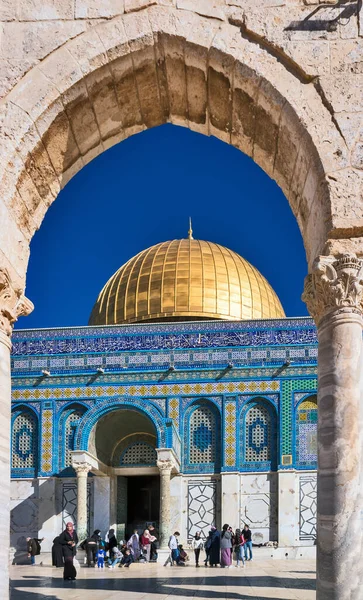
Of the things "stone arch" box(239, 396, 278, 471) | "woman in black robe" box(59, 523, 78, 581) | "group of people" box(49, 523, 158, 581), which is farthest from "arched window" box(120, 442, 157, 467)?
"woman in black robe" box(59, 523, 78, 581)

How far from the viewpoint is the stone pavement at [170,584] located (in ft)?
29.3

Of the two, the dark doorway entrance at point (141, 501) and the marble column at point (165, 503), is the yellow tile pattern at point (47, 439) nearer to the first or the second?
the dark doorway entrance at point (141, 501)

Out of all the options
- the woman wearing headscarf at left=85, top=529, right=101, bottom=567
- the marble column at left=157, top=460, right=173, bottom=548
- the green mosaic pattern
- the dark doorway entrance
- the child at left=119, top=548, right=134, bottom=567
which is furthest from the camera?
the dark doorway entrance

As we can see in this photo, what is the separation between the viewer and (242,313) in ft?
76.2

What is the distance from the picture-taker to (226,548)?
574 inches

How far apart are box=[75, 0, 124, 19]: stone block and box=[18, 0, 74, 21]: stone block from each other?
6cm

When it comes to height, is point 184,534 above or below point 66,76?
below

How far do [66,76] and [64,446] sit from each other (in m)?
14.5

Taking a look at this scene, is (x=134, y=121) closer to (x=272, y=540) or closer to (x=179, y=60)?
(x=179, y=60)

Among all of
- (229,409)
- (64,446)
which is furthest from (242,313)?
(64,446)

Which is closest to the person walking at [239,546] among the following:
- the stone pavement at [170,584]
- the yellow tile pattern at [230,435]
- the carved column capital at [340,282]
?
the stone pavement at [170,584]

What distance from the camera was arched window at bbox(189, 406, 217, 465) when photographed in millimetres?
19172

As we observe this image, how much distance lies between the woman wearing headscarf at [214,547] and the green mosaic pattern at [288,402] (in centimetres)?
422

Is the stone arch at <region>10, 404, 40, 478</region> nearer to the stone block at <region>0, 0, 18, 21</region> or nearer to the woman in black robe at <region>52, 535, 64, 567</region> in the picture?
the woman in black robe at <region>52, 535, 64, 567</region>
